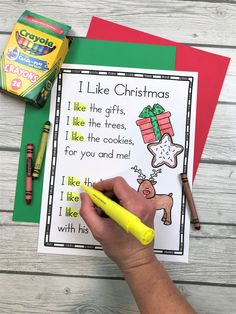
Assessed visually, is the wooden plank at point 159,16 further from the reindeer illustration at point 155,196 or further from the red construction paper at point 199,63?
the reindeer illustration at point 155,196

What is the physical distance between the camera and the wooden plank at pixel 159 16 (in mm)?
760

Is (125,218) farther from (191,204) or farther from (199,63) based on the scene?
(199,63)

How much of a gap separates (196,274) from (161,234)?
0.30 feet

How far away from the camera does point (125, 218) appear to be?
1.75 ft

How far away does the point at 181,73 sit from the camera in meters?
0.76

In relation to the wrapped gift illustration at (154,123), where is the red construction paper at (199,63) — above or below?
above

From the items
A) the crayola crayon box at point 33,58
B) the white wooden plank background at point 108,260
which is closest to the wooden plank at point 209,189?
the white wooden plank background at point 108,260

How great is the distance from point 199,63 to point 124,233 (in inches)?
13.5

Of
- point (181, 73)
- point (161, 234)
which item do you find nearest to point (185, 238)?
point (161, 234)

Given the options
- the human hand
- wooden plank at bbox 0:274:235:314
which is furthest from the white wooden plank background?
the human hand

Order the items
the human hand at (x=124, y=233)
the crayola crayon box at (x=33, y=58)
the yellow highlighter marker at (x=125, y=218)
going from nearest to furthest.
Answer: the yellow highlighter marker at (x=125, y=218), the human hand at (x=124, y=233), the crayola crayon box at (x=33, y=58)

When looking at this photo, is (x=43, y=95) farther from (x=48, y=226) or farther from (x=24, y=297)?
(x=24, y=297)

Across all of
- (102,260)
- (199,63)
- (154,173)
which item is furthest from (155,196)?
(199,63)

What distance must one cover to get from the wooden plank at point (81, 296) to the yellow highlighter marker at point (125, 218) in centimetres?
18
